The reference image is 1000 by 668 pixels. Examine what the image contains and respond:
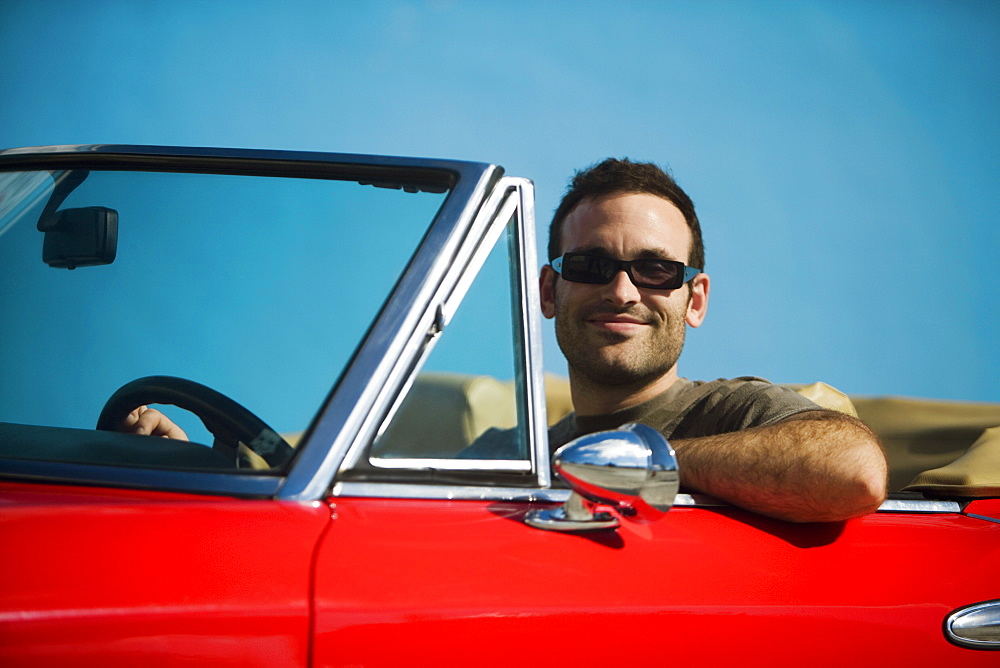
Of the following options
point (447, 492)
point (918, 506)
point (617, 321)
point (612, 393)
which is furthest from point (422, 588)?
point (612, 393)

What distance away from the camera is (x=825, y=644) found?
1.20 metres

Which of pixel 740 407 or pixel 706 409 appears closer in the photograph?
pixel 740 407

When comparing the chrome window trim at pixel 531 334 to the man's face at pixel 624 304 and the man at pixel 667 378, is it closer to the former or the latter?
the man at pixel 667 378

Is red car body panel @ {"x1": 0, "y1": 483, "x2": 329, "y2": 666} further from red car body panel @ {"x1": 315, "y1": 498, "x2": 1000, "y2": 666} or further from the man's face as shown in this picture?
the man's face

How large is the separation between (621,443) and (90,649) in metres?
0.71

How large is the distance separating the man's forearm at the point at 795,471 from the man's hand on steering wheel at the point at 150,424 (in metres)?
0.95

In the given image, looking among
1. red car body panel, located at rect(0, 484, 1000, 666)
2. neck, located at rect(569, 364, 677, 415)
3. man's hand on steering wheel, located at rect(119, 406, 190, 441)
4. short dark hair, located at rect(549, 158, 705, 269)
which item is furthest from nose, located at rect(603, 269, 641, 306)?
man's hand on steering wheel, located at rect(119, 406, 190, 441)

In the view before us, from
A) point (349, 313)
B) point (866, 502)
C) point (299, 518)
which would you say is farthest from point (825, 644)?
point (349, 313)

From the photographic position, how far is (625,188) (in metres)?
2.47

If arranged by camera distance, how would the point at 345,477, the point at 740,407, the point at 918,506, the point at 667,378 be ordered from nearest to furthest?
the point at 345,477
the point at 918,506
the point at 740,407
the point at 667,378

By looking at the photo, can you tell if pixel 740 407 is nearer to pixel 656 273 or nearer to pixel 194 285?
pixel 656 273

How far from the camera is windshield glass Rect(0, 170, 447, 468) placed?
1.38m

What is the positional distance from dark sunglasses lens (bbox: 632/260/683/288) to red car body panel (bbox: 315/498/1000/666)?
84 cm

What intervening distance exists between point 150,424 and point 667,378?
4.95 ft
